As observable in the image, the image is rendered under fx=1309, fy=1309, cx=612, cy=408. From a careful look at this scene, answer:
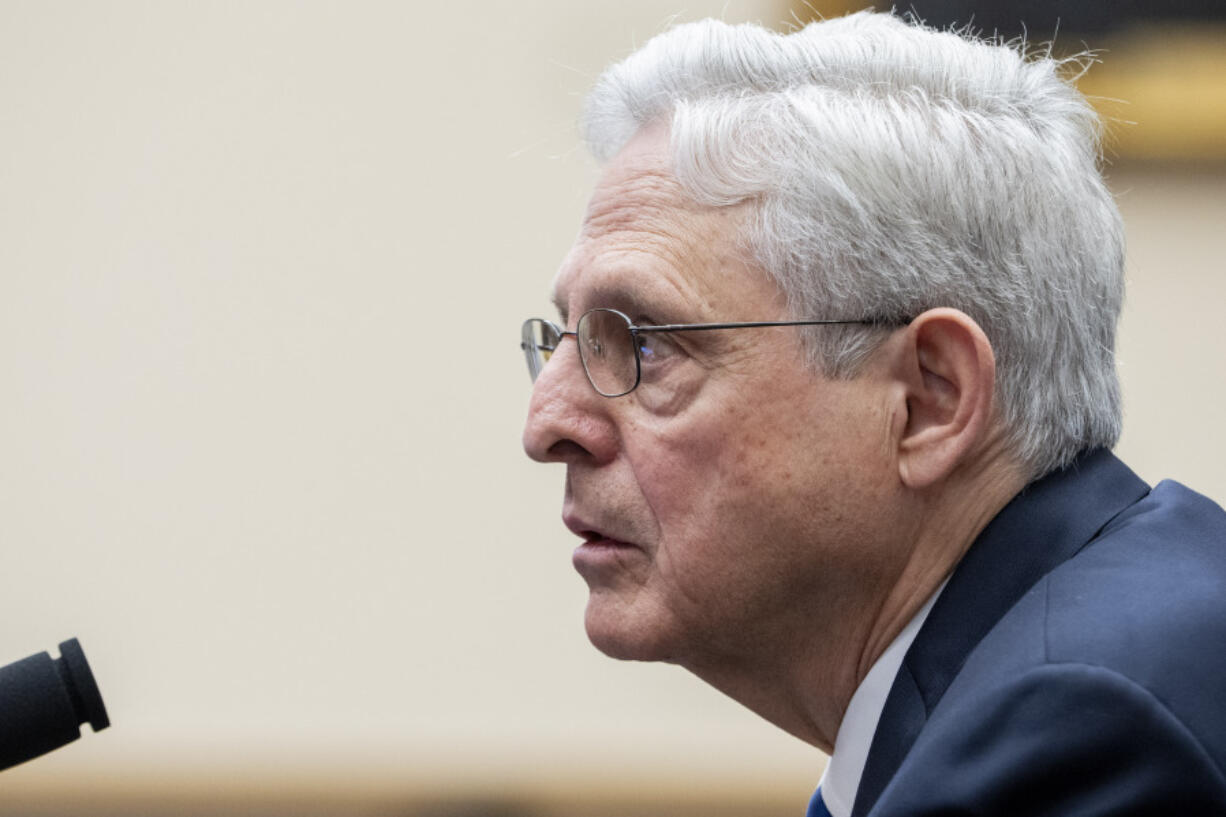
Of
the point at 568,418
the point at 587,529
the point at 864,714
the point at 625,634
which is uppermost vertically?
the point at 568,418

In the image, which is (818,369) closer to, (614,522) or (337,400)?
(614,522)

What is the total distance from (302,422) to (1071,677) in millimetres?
2259

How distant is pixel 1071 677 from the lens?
87 centimetres

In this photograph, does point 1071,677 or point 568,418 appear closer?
point 1071,677

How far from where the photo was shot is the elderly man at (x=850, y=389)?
1.18 m

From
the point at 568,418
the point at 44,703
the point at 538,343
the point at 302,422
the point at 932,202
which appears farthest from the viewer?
the point at 302,422

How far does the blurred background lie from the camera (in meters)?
2.87

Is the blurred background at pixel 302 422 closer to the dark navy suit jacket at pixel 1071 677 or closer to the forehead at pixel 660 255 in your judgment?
the forehead at pixel 660 255

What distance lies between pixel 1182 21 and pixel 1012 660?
2237 millimetres

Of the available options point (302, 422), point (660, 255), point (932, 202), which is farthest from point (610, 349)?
point (302, 422)

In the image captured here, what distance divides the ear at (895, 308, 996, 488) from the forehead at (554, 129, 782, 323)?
140mm

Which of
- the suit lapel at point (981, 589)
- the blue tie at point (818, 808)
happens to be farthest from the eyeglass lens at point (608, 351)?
the blue tie at point (818, 808)

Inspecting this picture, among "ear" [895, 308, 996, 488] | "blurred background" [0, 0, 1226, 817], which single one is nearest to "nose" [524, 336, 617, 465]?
"ear" [895, 308, 996, 488]

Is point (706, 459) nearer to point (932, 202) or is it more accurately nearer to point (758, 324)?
point (758, 324)
